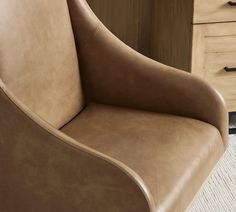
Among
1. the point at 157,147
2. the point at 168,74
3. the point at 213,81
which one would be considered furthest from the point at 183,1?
the point at 157,147

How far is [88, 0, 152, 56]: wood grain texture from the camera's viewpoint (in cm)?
275

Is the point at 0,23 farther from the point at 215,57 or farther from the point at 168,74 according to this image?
the point at 215,57

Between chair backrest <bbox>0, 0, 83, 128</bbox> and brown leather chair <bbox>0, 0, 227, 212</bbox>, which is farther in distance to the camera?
chair backrest <bbox>0, 0, 83, 128</bbox>

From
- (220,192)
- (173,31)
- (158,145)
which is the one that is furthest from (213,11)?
(158,145)

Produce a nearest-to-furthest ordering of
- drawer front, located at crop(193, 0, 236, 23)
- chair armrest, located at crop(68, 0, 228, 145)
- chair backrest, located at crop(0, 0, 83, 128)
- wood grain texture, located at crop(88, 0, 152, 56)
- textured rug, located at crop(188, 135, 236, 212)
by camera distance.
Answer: chair backrest, located at crop(0, 0, 83, 128) → chair armrest, located at crop(68, 0, 228, 145) → textured rug, located at crop(188, 135, 236, 212) → drawer front, located at crop(193, 0, 236, 23) → wood grain texture, located at crop(88, 0, 152, 56)

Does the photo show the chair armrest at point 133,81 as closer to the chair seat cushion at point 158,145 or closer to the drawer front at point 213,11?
the chair seat cushion at point 158,145

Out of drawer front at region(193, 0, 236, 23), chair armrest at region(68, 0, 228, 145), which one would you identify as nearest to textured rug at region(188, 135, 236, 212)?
chair armrest at region(68, 0, 228, 145)

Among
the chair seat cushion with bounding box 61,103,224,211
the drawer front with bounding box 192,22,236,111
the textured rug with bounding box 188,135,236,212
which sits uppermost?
the chair seat cushion with bounding box 61,103,224,211

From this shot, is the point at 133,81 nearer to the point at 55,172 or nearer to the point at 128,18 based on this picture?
the point at 55,172

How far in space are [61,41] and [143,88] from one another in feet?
1.02

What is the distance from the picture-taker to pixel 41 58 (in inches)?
67.7

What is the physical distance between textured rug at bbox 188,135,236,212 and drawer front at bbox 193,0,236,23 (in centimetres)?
58

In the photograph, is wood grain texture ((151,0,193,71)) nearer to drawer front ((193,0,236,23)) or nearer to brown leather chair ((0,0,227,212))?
drawer front ((193,0,236,23))

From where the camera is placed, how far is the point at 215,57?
243 centimetres
